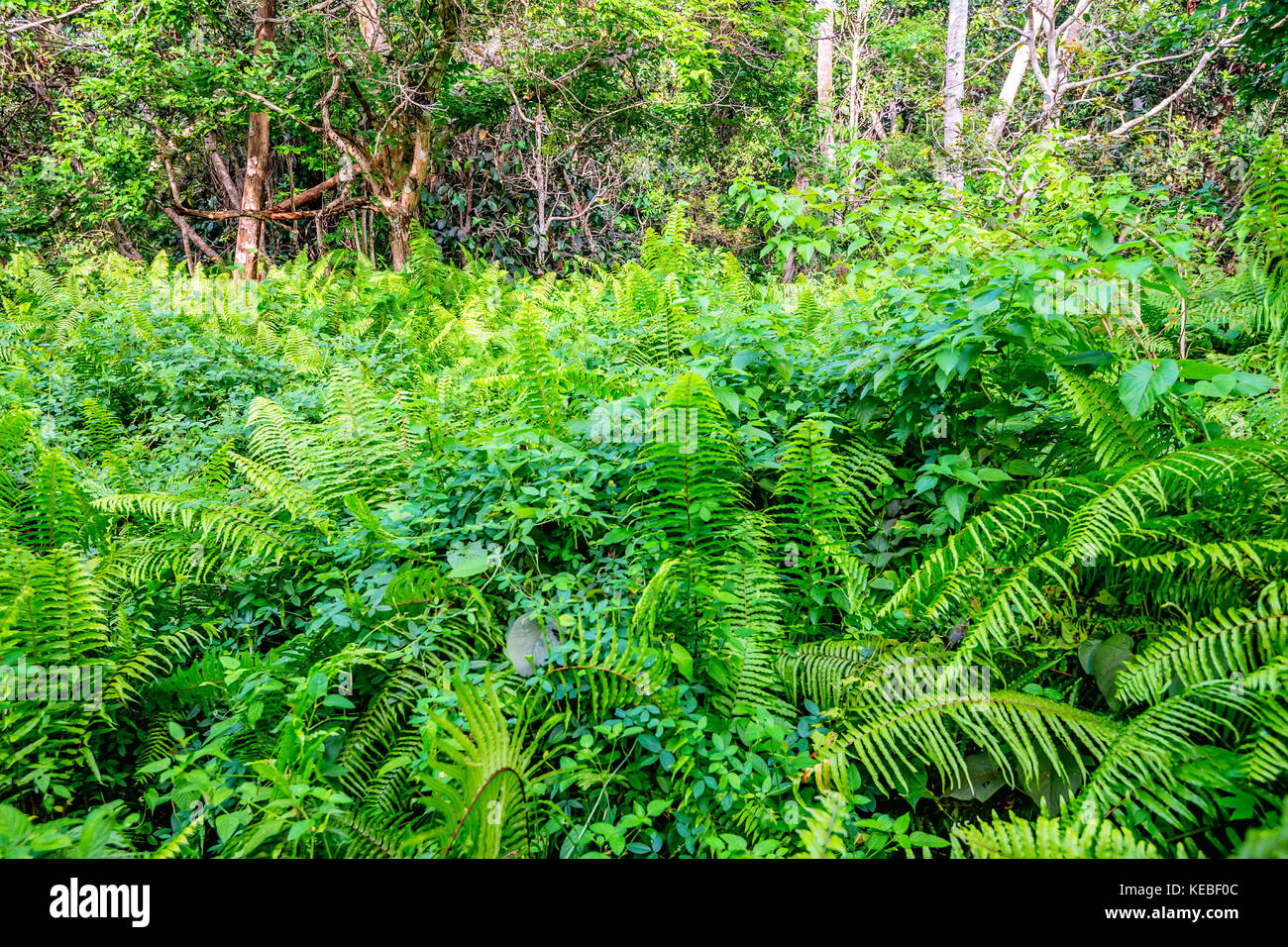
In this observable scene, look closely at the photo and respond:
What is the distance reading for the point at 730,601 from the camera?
242 centimetres

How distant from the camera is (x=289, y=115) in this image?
6848 mm

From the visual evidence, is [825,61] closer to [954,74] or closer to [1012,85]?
[954,74]

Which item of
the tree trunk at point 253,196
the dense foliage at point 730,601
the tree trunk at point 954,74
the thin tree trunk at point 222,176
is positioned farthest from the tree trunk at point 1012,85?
the thin tree trunk at point 222,176

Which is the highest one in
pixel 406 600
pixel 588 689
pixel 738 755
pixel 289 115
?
pixel 289 115

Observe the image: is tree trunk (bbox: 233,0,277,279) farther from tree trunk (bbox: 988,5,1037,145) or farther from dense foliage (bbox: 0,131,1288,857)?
tree trunk (bbox: 988,5,1037,145)

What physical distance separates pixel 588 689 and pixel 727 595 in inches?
21.0

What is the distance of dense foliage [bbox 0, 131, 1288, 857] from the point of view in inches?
74.9

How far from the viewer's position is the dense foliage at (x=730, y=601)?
1901 millimetres

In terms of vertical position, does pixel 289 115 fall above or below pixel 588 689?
above

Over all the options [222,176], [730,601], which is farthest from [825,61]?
[730,601]

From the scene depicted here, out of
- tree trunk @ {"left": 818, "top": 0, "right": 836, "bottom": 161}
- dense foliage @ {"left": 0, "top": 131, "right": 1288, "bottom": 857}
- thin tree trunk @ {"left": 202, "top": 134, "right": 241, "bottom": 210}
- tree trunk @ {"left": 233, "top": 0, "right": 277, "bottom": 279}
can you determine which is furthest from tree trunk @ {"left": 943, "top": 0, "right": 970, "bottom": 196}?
thin tree trunk @ {"left": 202, "top": 134, "right": 241, "bottom": 210}
